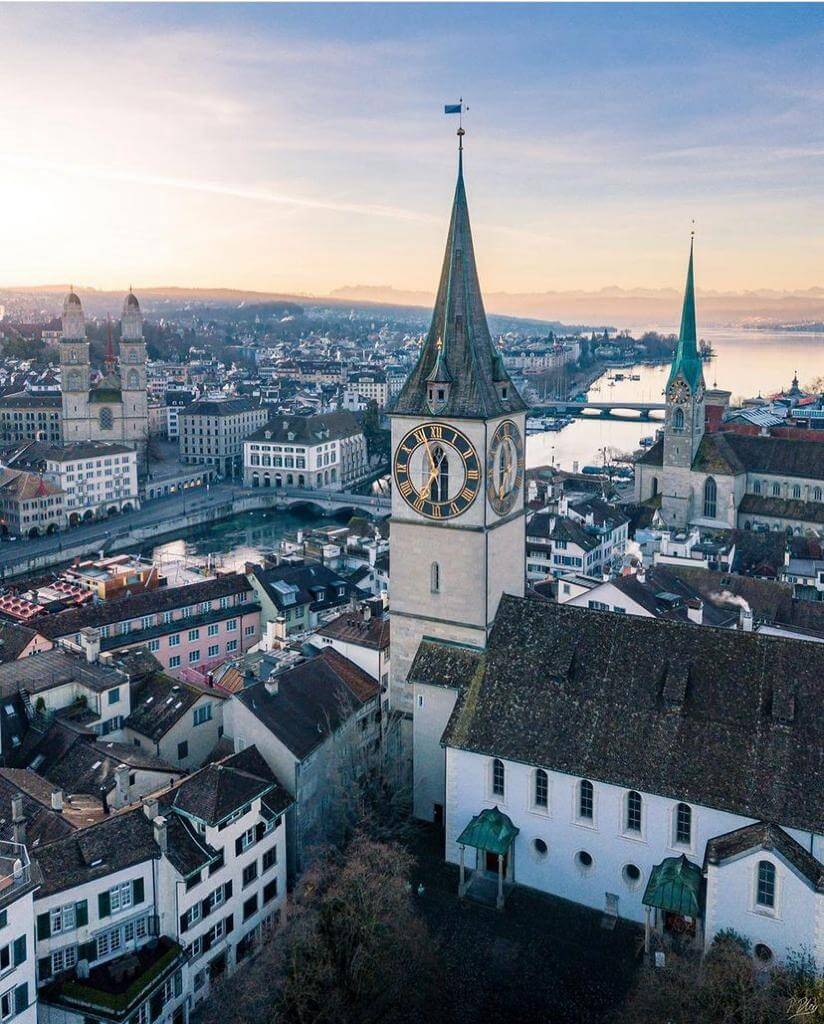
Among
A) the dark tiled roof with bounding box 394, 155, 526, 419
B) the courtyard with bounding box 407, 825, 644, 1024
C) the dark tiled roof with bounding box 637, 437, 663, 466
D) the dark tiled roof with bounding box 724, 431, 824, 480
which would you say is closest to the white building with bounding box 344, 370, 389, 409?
the dark tiled roof with bounding box 637, 437, 663, 466

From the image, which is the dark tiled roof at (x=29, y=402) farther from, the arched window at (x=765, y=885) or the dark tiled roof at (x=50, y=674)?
the arched window at (x=765, y=885)

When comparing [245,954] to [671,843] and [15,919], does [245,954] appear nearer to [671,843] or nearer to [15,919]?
[15,919]

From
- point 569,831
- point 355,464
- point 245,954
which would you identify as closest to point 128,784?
point 245,954

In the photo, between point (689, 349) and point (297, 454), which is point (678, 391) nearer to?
point (689, 349)

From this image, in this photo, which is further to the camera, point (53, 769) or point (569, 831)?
point (53, 769)

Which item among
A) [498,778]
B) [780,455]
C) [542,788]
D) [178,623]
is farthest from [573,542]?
[542,788]

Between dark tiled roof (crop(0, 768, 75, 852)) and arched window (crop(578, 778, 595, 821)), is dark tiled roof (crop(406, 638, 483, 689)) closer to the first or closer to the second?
arched window (crop(578, 778, 595, 821))
